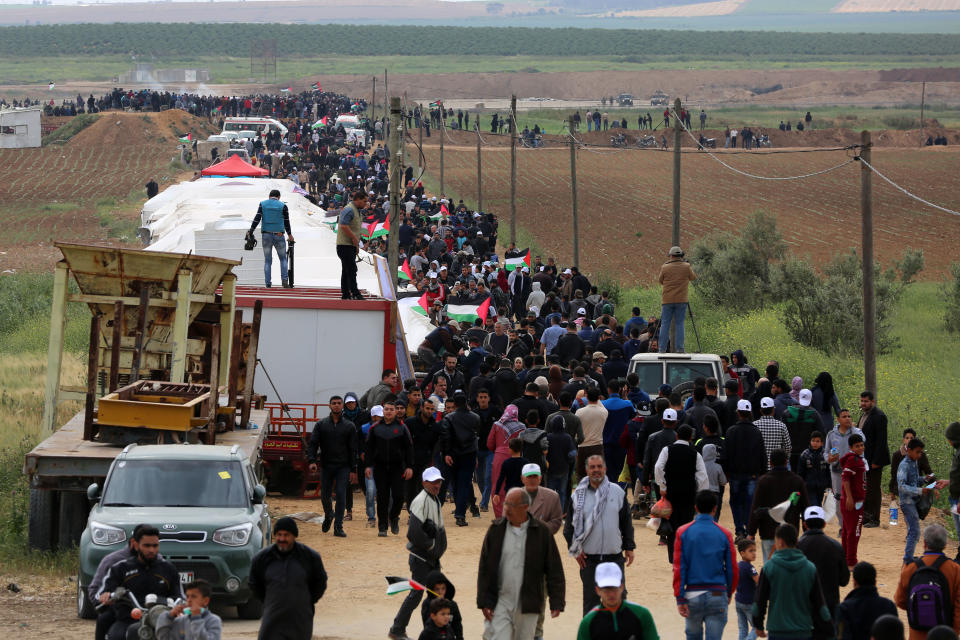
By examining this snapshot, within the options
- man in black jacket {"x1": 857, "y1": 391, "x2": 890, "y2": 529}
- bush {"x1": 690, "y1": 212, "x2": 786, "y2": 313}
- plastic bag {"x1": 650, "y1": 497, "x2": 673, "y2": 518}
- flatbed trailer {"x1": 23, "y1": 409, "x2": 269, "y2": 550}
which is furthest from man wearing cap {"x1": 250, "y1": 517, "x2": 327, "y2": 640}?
bush {"x1": 690, "y1": 212, "x2": 786, "y2": 313}

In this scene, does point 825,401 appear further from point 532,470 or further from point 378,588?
point 532,470

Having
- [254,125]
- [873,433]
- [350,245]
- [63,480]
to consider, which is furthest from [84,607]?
[254,125]

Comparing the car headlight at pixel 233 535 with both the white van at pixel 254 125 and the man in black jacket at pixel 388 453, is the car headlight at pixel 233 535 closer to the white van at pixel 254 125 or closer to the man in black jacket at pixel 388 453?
the man in black jacket at pixel 388 453

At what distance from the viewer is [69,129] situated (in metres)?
88.2

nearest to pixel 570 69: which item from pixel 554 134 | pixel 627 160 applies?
pixel 554 134

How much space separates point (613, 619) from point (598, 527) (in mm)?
2830

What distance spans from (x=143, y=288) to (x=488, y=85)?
152 meters

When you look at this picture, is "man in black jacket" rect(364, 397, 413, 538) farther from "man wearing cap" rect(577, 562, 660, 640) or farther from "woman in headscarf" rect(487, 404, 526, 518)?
"man wearing cap" rect(577, 562, 660, 640)

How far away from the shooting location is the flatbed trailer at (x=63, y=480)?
13.3 metres

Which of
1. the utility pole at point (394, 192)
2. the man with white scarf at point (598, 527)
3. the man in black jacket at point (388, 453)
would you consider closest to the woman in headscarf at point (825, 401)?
the man in black jacket at point (388, 453)

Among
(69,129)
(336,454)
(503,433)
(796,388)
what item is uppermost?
(69,129)

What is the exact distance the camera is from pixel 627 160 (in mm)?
81312

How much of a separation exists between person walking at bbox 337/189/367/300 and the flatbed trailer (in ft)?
14.6

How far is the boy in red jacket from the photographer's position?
13.6 metres
